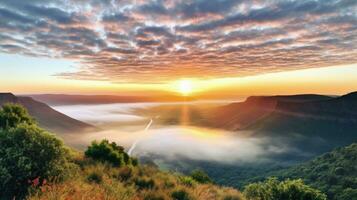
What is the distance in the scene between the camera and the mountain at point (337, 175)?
50.2m

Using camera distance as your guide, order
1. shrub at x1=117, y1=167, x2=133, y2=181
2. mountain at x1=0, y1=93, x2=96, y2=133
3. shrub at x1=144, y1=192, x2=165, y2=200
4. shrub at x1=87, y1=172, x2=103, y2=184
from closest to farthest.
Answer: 1. shrub at x1=144, y1=192, x2=165, y2=200
2. shrub at x1=87, y1=172, x2=103, y2=184
3. shrub at x1=117, y1=167, x2=133, y2=181
4. mountain at x1=0, y1=93, x2=96, y2=133

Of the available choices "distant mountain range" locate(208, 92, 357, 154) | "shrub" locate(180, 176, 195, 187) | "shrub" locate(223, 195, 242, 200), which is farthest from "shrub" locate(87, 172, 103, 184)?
"distant mountain range" locate(208, 92, 357, 154)

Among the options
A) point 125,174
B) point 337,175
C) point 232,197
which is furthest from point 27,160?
point 337,175

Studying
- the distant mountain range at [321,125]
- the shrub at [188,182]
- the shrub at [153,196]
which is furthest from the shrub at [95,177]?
the distant mountain range at [321,125]

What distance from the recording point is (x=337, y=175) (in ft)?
208

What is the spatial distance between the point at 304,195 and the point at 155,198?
8741 millimetres

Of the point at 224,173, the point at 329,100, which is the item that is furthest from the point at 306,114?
the point at 224,173

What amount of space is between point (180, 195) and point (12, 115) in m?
9.81

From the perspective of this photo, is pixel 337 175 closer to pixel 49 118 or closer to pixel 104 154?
pixel 104 154

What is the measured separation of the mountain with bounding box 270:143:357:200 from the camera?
50156 millimetres

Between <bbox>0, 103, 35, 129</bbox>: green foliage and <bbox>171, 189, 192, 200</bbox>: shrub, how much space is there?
8.73m

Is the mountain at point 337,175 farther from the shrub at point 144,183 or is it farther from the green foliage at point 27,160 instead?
the green foliage at point 27,160

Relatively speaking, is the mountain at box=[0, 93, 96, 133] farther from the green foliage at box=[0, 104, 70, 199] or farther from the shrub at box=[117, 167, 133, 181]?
the green foliage at box=[0, 104, 70, 199]

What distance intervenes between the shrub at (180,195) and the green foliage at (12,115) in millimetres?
8731
